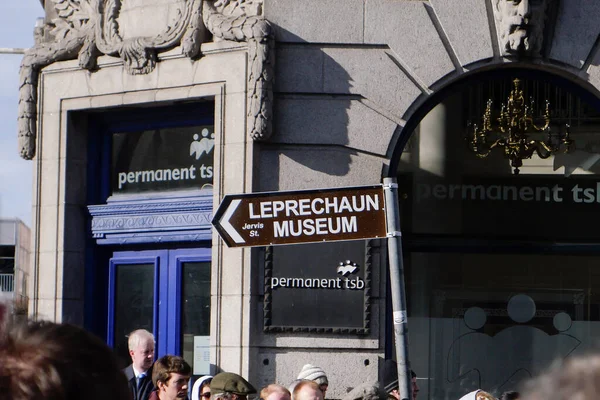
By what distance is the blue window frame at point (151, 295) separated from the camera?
1189 centimetres

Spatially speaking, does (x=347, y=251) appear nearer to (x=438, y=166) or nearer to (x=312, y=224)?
(x=438, y=166)

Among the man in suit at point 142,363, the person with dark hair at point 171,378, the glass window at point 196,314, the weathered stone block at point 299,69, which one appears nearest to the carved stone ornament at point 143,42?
the weathered stone block at point 299,69

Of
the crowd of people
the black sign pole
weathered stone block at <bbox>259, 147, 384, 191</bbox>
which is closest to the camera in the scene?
the crowd of people

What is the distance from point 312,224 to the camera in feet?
22.3

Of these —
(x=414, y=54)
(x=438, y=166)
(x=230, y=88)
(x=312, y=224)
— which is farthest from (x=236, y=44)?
(x=312, y=224)

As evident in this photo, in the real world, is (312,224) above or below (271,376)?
above

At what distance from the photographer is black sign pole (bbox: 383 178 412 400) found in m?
6.20

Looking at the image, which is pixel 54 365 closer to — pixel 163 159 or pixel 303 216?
pixel 303 216

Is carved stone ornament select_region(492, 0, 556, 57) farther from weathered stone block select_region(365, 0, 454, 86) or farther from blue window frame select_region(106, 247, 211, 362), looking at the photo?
blue window frame select_region(106, 247, 211, 362)

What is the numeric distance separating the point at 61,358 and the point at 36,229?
10.7 meters

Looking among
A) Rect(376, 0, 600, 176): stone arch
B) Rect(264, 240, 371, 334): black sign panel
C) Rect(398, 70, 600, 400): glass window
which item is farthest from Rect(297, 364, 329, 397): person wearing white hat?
Rect(398, 70, 600, 400): glass window

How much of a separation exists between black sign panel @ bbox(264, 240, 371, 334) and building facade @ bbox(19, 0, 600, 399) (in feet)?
0.06

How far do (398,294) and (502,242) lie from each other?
6.22 metres

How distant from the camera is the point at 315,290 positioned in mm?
10734
